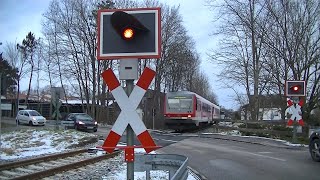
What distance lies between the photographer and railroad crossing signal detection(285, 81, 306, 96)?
20831 millimetres

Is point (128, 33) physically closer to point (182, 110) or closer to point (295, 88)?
point (295, 88)

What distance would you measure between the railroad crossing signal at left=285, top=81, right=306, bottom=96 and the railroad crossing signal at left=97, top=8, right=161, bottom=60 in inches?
653

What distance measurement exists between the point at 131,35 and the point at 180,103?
99.7ft

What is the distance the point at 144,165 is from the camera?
795 cm

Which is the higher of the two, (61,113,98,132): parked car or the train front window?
the train front window

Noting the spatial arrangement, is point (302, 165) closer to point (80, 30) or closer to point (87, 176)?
point (87, 176)

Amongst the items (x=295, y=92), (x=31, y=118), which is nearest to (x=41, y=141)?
(x=295, y=92)

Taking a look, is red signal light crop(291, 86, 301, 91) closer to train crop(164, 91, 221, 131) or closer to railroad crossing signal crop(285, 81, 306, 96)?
railroad crossing signal crop(285, 81, 306, 96)

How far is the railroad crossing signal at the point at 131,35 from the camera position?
5.52m

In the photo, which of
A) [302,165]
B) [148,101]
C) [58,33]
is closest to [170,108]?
[148,101]

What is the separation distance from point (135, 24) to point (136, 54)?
1.33 ft

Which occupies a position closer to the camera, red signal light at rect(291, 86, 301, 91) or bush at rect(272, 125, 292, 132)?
red signal light at rect(291, 86, 301, 91)

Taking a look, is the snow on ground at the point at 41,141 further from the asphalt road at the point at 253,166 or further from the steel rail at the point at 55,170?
the asphalt road at the point at 253,166

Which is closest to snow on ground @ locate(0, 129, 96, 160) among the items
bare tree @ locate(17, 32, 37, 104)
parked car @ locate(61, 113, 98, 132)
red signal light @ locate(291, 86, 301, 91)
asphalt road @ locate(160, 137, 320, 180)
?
parked car @ locate(61, 113, 98, 132)
